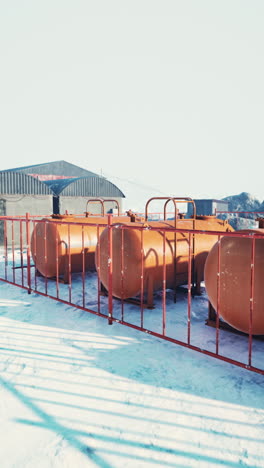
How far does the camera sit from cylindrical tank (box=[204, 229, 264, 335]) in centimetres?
477

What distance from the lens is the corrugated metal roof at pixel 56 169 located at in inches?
1523

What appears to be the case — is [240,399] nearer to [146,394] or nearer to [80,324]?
[146,394]

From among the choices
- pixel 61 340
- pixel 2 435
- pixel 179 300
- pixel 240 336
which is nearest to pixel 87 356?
pixel 61 340

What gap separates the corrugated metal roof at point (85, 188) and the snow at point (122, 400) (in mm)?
14748

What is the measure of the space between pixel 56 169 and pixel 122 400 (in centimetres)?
3919

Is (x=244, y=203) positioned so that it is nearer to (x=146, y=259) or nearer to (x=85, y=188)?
(x=85, y=188)

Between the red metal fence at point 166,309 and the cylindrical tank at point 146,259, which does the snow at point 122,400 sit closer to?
the red metal fence at point 166,309

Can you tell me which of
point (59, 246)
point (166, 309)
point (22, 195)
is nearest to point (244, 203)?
point (22, 195)

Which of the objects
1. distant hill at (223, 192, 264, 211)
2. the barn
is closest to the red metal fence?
the barn

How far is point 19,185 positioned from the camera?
59.0 ft

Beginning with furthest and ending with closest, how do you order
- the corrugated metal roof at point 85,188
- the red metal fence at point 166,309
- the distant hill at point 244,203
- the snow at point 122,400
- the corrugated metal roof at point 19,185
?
the distant hill at point 244,203, the corrugated metal roof at point 85,188, the corrugated metal roof at point 19,185, the red metal fence at point 166,309, the snow at point 122,400

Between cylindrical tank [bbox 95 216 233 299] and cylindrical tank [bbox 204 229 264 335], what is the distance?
172cm

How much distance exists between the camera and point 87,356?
4.96m

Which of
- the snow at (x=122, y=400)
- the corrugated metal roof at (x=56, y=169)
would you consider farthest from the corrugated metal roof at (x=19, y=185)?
the corrugated metal roof at (x=56, y=169)
